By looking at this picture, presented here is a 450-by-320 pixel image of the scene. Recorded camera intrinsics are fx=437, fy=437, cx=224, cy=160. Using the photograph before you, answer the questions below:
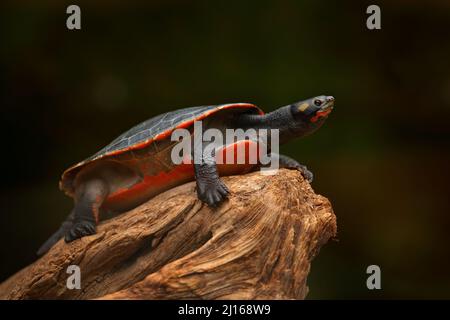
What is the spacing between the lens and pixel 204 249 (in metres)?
1.48

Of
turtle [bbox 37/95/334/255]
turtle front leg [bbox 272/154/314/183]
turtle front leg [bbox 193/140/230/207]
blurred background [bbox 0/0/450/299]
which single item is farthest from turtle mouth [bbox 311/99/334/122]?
blurred background [bbox 0/0/450/299]

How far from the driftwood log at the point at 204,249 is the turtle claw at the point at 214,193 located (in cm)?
3

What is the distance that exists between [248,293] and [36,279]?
99 centimetres

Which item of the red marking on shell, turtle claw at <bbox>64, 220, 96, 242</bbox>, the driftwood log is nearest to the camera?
the driftwood log

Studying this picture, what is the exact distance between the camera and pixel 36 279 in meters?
1.87

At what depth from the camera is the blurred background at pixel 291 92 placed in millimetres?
3088

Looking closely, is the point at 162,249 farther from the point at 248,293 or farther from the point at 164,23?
the point at 164,23

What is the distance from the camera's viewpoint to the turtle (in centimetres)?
183

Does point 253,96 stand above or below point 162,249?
above

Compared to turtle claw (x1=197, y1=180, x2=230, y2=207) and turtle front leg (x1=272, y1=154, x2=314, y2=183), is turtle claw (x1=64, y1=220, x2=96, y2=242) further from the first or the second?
turtle front leg (x1=272, y1=154, x2=314, y2=183)

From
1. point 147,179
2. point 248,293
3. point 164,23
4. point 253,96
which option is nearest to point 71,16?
point 164,23

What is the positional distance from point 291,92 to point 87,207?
1.73m

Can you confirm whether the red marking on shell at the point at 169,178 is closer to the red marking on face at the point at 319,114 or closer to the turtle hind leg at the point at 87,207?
the turtle hind leg at the point at 87,207

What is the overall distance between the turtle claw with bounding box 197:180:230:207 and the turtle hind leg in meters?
0.61
